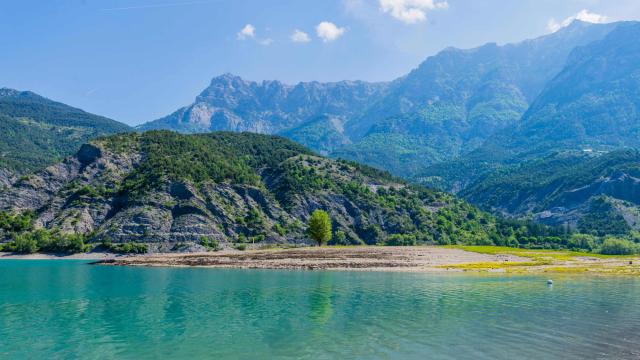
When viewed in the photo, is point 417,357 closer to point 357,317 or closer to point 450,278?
point 357,317

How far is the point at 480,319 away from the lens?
58.5 meters

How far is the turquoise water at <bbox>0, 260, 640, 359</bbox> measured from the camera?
147 ft

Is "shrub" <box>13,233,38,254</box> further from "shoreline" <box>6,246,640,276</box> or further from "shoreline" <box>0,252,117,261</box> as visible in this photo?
"shoreline" <box>6,246,640,276</box>

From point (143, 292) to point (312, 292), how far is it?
2865cm

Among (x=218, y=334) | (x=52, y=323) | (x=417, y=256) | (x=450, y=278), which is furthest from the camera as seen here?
(x=417, y=256)

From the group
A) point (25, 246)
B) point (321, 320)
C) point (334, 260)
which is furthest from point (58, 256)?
point (321, 320)

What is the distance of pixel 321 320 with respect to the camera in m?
58.8

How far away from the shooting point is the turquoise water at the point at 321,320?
44.7 m

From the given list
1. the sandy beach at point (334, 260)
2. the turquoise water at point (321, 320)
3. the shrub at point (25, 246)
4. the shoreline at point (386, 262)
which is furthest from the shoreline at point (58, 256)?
the turquoise water at point (321, 320)

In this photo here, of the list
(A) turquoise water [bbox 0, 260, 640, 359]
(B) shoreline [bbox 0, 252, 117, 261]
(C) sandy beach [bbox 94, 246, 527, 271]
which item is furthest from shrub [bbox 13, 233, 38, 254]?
(A) turquoise water [bbox 0, 260, 640, 359]

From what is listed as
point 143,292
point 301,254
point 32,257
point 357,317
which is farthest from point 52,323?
point 32,257

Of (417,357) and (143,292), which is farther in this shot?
(143,292)

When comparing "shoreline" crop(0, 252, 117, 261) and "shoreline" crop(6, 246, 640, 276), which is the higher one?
"shoreline" crop(0, 252, 117, 261)

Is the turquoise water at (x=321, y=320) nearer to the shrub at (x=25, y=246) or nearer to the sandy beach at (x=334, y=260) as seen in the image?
the sandy beach at (x=334, y=260)
